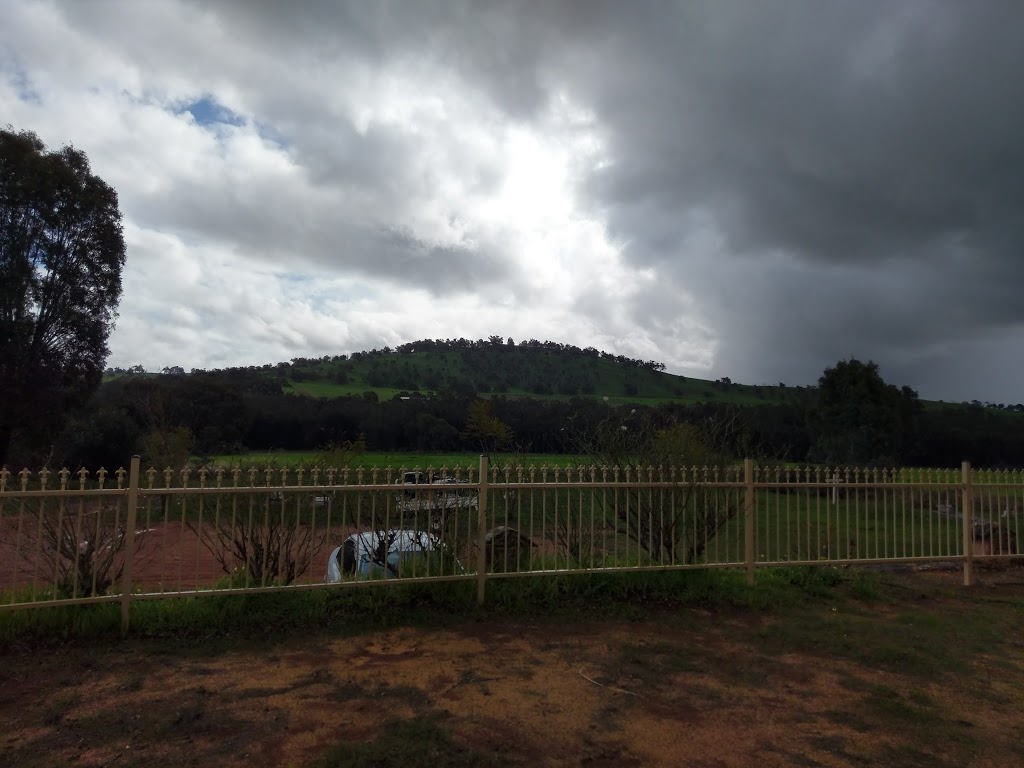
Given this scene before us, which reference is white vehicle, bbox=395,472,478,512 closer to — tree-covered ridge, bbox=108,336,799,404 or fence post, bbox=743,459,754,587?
fence post, bbox=743,459,754,587

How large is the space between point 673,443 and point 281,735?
18.2 feet

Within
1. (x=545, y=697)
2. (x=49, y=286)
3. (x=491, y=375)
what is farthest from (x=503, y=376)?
(x=545, y=697)

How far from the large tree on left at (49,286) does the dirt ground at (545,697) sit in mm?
16859

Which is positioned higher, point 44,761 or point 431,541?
point 431,541

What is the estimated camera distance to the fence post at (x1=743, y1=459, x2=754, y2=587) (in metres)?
6.91

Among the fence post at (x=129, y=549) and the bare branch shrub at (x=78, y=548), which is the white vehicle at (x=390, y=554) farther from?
the bare branch shrub at (x=78, y=548)

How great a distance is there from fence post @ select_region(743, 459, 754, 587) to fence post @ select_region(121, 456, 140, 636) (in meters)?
5.85

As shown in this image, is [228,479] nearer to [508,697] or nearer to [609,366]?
[508,697]

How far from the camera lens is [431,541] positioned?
19.5ft

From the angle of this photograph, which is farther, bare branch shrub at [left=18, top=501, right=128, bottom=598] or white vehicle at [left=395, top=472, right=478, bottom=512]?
white vehicle at [left=395, top=472, right=478, bottom=512]

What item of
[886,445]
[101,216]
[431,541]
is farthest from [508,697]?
[886,445]

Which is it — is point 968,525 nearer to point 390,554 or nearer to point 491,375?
point 390,554

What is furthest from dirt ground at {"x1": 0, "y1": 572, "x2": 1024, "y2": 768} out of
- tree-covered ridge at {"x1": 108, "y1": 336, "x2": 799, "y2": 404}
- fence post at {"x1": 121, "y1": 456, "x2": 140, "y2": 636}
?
tree-covered ridge at {"x1": 108, "y1": 336, "x2": 799, "y2": 404}

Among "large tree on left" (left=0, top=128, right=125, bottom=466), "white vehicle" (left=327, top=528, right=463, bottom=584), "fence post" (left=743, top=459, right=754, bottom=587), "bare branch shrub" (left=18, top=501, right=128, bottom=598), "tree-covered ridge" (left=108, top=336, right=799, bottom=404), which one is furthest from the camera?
"tree-covered ridge" (left=108, top=336, right=799, bottom=404)
